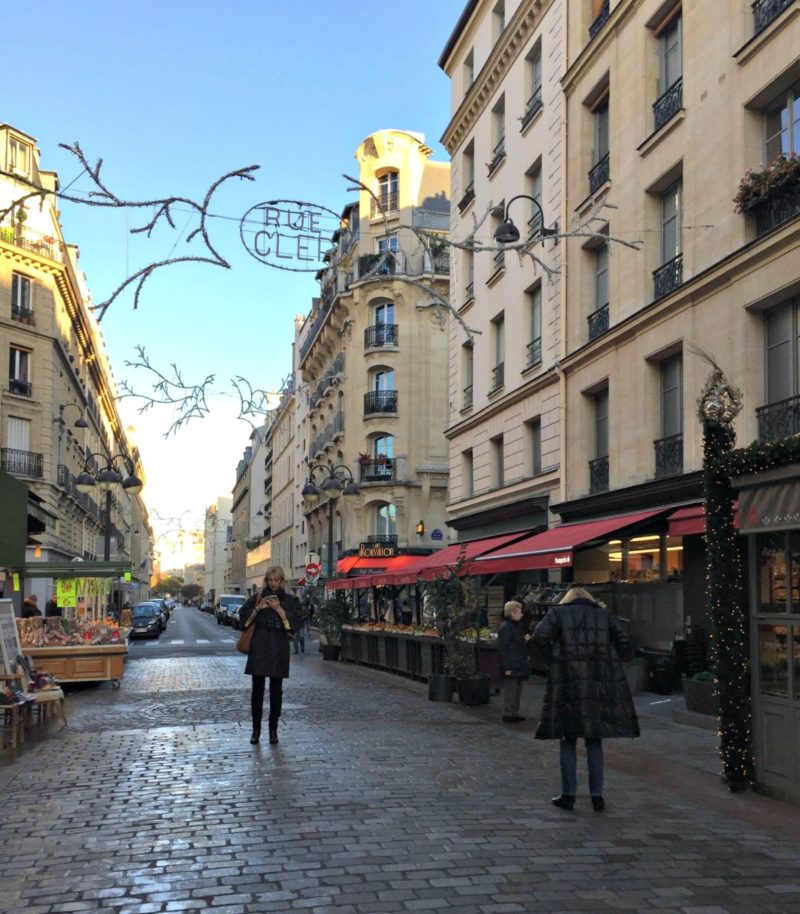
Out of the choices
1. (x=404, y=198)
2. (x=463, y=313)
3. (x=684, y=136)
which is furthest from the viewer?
(x=404, y=198)

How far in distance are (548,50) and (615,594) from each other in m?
12.7

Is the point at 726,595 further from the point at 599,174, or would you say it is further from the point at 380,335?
the point at 380,335

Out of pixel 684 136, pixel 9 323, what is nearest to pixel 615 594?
pixel 684 136

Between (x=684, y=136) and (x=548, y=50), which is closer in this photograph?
(x=684, y=136)

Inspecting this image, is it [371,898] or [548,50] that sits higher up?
[548,50]

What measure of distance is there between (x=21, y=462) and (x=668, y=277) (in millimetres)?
30078

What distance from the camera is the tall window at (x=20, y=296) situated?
39031 millimetres

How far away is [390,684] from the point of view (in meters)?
17.1

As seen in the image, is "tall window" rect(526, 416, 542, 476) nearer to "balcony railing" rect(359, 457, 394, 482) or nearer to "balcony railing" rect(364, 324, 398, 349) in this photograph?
"balcony railing" rect(359, 457, 394, 482)

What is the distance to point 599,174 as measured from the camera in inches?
770

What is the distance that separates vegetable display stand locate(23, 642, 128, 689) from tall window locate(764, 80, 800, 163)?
13.1m

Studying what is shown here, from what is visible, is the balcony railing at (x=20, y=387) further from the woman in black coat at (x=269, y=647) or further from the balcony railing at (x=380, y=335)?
the woman in black coat at (x=269, y=647)

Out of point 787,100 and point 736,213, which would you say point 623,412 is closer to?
point 736,213

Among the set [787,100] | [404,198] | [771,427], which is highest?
[404,198]
